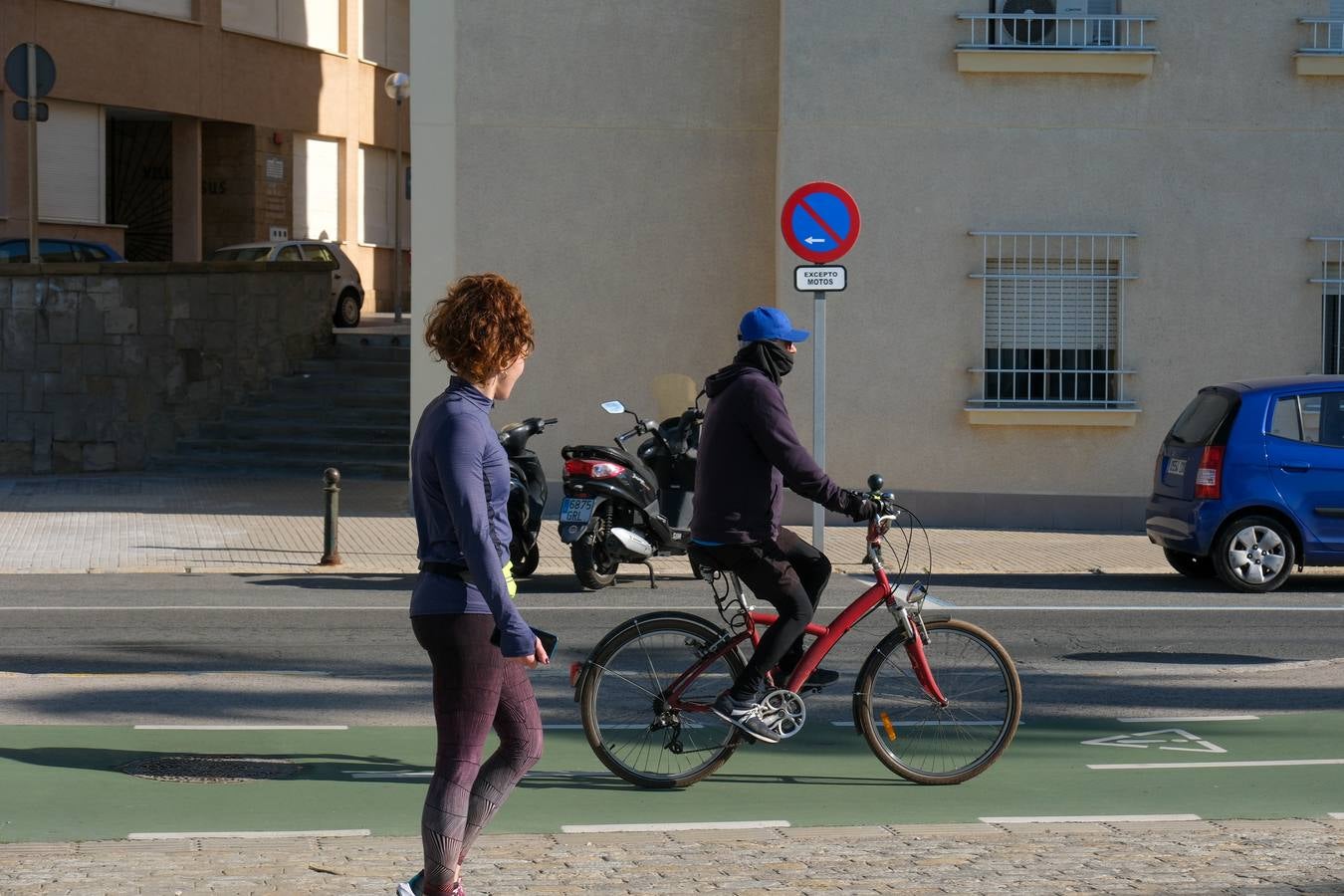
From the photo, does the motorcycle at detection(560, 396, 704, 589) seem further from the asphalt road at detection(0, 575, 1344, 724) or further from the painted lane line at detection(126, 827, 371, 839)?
the painted lane line at detection(126, 827, 371, 839)

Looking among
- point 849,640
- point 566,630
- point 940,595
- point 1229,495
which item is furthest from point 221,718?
point 1229,495

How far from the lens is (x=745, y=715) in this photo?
253 inches

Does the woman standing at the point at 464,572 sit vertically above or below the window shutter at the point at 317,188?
below

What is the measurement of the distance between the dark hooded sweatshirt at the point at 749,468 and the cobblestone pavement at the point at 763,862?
1188 mm

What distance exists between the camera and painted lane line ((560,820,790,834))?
19.0 feet

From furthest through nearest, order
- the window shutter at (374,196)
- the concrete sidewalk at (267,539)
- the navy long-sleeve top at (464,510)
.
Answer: the window shutter at (374,196) < the concrete sidewalk at (267,539) < the navy long-sleeve top at (464,510)

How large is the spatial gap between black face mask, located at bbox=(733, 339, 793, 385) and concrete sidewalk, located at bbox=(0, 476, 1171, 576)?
6.41 m

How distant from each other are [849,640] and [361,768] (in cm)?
397

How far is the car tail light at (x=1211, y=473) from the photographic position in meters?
12.7

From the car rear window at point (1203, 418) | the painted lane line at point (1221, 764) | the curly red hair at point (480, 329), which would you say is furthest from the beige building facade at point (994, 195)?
the curly red hair at point (480, 329)

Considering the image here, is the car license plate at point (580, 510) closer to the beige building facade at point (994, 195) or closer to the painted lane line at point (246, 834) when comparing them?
the beige building facade at point (994, 195)

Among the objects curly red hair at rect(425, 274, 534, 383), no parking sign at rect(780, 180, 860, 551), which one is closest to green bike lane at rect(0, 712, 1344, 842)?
curly red hair at rect(425, 274, 534, 383)

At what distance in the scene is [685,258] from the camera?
17.5 meters

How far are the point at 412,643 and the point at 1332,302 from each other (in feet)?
35.9
